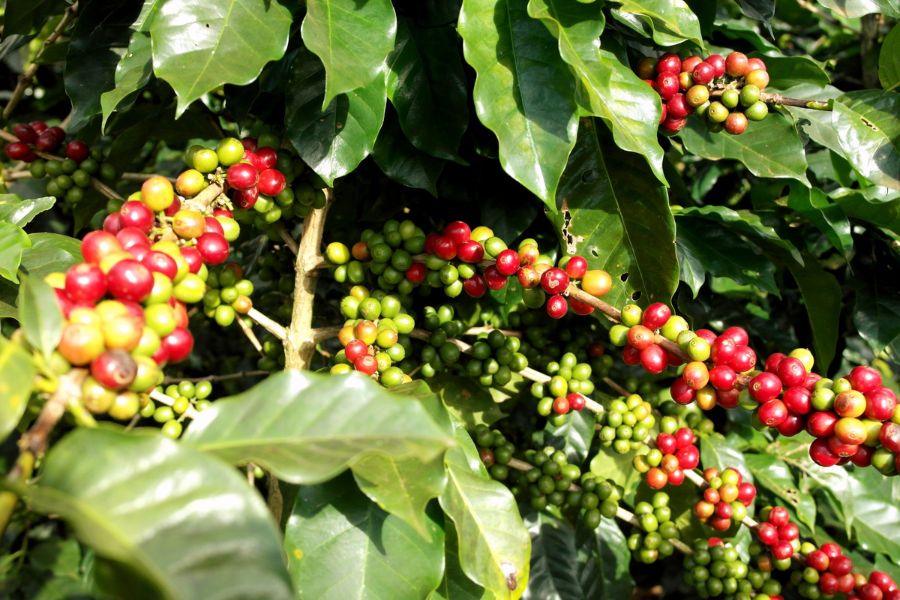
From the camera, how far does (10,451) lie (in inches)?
109

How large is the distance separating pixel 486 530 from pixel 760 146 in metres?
1.16

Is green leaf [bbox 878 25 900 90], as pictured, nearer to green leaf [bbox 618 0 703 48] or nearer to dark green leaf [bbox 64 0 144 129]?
green leaf [bbox 618 0 703 48]

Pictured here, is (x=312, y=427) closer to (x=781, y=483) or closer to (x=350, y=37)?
(x=350, y=37)

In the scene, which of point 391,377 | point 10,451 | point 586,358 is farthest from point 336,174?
point 10,451

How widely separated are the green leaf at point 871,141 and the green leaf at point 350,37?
1.10 m

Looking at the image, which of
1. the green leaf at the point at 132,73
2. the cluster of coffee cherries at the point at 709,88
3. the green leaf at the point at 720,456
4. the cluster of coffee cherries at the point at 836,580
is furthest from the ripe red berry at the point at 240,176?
the cluster of coffee cherries at the point at 836,580

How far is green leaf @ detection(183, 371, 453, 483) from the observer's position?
0.88 metres

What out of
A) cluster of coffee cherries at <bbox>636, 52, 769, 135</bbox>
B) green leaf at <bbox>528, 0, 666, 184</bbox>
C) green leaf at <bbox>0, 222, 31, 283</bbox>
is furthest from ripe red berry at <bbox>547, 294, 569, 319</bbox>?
green leaf at <bbox>0, 222, 31, 283</bbox>

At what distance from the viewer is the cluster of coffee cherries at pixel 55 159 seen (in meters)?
1.81

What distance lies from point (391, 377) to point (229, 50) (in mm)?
719

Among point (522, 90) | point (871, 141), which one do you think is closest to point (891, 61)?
point (871, 141)

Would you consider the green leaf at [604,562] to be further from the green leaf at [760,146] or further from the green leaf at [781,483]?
the green leaf at [760,146]

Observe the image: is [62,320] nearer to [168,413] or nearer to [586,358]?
[168,413]

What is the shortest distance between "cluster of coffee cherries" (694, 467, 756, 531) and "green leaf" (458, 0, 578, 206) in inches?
39.3
